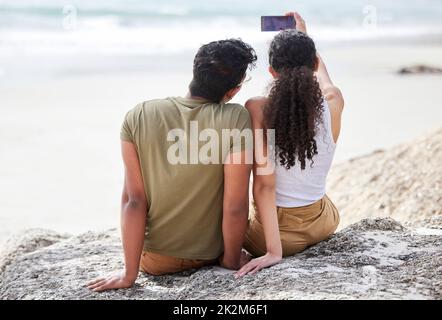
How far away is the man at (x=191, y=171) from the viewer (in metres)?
3.06

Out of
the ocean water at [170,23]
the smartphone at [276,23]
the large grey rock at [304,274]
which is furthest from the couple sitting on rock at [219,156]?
the ocean water at [170,23]

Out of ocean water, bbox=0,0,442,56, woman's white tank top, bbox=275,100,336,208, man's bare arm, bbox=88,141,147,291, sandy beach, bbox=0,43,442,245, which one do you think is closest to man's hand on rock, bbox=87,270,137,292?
man's bare arm, bbox=88,141,147,291

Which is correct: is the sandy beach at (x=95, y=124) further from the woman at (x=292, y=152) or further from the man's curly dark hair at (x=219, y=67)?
the man's curly dark hair at (x=219, y=67)

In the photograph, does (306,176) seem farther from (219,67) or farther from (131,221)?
(131,221)

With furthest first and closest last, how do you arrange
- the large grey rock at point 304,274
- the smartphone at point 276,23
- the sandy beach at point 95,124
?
the sandy beach at point 95,124
the smartphone at point 276,23
the large grey rock at point 304,274

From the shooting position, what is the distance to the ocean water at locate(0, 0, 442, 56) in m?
17.1

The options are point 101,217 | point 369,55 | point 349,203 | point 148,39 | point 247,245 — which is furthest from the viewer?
point 148,39

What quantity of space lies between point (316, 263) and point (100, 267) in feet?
3.76

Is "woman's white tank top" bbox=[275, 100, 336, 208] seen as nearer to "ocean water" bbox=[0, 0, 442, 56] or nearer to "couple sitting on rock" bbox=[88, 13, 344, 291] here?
"couple sitting on rock" bbox=[88, 13, 344, 291]

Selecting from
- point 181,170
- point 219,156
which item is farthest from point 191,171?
point 219,156

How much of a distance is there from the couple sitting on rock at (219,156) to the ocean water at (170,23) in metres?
12.5

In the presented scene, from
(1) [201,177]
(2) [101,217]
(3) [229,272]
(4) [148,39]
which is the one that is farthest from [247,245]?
(4) [148,39]
